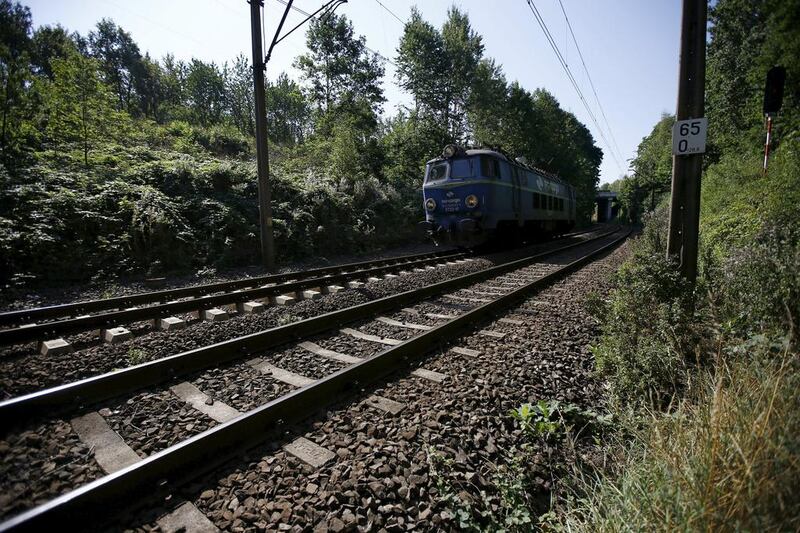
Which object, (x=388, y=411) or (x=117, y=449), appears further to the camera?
(x=388, y=411)

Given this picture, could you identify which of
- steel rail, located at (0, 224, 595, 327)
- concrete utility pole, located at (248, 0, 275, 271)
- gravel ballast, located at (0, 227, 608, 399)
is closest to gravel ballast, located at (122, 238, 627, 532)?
gravel ballast, located at (0, 227, 608, 399)

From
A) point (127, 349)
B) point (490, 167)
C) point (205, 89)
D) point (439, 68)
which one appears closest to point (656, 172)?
point (439, 68)

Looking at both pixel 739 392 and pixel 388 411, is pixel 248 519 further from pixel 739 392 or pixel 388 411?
pixel 739 392

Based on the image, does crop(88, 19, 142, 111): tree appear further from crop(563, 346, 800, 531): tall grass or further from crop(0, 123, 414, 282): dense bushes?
crop(563, 346, 800, 531): tall grass

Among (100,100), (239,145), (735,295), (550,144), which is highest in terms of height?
(550,144)

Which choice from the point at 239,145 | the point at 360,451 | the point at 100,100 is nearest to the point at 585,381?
the point at 360,451

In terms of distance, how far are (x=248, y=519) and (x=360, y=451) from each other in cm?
75

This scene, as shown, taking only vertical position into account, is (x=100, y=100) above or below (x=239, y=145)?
below

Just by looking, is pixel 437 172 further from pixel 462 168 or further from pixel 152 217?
pixel 152 217

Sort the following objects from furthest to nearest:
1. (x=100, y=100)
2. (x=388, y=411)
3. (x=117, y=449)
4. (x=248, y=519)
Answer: (x=100, y=100), (x=388, y=411), (x=117, y=449), (x=248, y=519)

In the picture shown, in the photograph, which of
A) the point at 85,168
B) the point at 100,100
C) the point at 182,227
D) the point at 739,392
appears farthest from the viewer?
the point at 100,100

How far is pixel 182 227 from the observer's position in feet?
32.9

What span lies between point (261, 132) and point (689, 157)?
30.0 feet

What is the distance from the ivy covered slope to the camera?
864 cm
